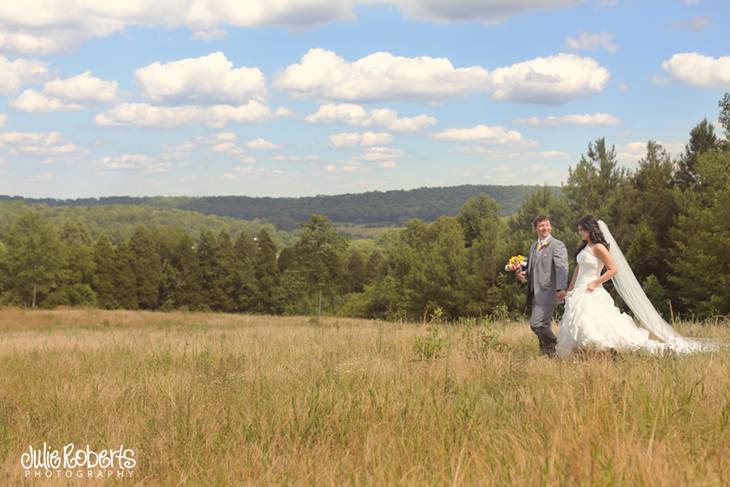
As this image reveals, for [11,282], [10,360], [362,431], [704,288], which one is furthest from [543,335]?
[11,282]

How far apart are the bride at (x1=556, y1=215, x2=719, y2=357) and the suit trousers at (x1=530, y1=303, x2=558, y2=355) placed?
25 cm

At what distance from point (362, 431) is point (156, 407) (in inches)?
82.9

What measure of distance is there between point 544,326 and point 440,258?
43.7m

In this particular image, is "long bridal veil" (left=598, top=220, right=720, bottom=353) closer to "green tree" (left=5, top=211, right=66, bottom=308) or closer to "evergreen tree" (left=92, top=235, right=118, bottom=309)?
"green tree" (left=5, top=211, right=66, bottom=308)

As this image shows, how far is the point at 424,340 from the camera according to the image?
8602mm

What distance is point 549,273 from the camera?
30.7 ft

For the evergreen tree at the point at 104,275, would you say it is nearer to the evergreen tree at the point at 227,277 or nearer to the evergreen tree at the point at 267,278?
the evergreen tree at the point at 227,277

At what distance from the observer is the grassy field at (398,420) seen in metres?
3.83

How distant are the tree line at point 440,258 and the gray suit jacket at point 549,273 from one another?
2.09ft

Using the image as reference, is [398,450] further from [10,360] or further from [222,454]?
[10,360]

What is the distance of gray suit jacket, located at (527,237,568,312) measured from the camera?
9289mm

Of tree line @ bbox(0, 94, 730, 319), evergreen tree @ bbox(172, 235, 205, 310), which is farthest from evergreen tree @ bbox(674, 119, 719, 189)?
evergreen tree @ bbox(172, 235, 205, 310)

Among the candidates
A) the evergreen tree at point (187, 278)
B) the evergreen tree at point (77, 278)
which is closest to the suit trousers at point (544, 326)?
the evergreen tree at point (77, 278)

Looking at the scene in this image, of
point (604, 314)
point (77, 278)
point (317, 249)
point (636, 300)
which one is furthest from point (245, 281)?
point (604, 314)
